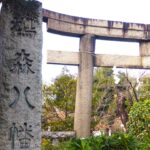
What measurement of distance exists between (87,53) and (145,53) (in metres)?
1.83

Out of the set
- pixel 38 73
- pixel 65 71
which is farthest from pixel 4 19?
pixel 65 71

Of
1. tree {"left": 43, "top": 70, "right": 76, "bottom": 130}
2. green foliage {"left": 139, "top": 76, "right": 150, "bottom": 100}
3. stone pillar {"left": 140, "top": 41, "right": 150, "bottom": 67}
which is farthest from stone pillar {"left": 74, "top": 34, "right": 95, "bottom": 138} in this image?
green foliage {"left": 139, "top": 76, "right": 150, "bottom": 100}

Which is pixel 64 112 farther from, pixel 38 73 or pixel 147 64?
pixel 38 73

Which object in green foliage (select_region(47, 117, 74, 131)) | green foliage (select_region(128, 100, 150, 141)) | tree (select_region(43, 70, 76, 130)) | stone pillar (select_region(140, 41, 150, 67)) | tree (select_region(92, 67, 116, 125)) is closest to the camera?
green foliage (select_region(128, 100, 150, 141))

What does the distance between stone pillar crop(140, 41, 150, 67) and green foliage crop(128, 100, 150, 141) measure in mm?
1494

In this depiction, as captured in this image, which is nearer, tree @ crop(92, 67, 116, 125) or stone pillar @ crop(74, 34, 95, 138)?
stone pillar @ crop(74, 34, 95, 138)

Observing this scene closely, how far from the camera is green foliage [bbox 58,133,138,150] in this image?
5.59m

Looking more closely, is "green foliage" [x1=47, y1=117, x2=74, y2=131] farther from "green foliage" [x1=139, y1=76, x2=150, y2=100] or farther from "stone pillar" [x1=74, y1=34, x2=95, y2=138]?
"stone pillar" [x1=74, y1=34, x2=95, y2=138]

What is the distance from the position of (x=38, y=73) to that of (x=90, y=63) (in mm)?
4828

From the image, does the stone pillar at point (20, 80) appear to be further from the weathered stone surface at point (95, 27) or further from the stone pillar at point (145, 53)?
the stone pillar at point (145, 53)

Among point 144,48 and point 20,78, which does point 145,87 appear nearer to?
point 144,48

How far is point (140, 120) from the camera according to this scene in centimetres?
884

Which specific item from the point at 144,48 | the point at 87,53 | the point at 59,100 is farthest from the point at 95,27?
the point at 59,100

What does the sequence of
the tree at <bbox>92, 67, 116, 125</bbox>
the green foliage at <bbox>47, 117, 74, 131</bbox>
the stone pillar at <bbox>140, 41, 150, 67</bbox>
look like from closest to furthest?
the stone pillar at <bbox>140, 41, 150, 67</bbox> → the green foliage at <bbox>47, 117, 74, 131</bbox> → the tree at <bbox>92, 67, 116, 125</bbox>
